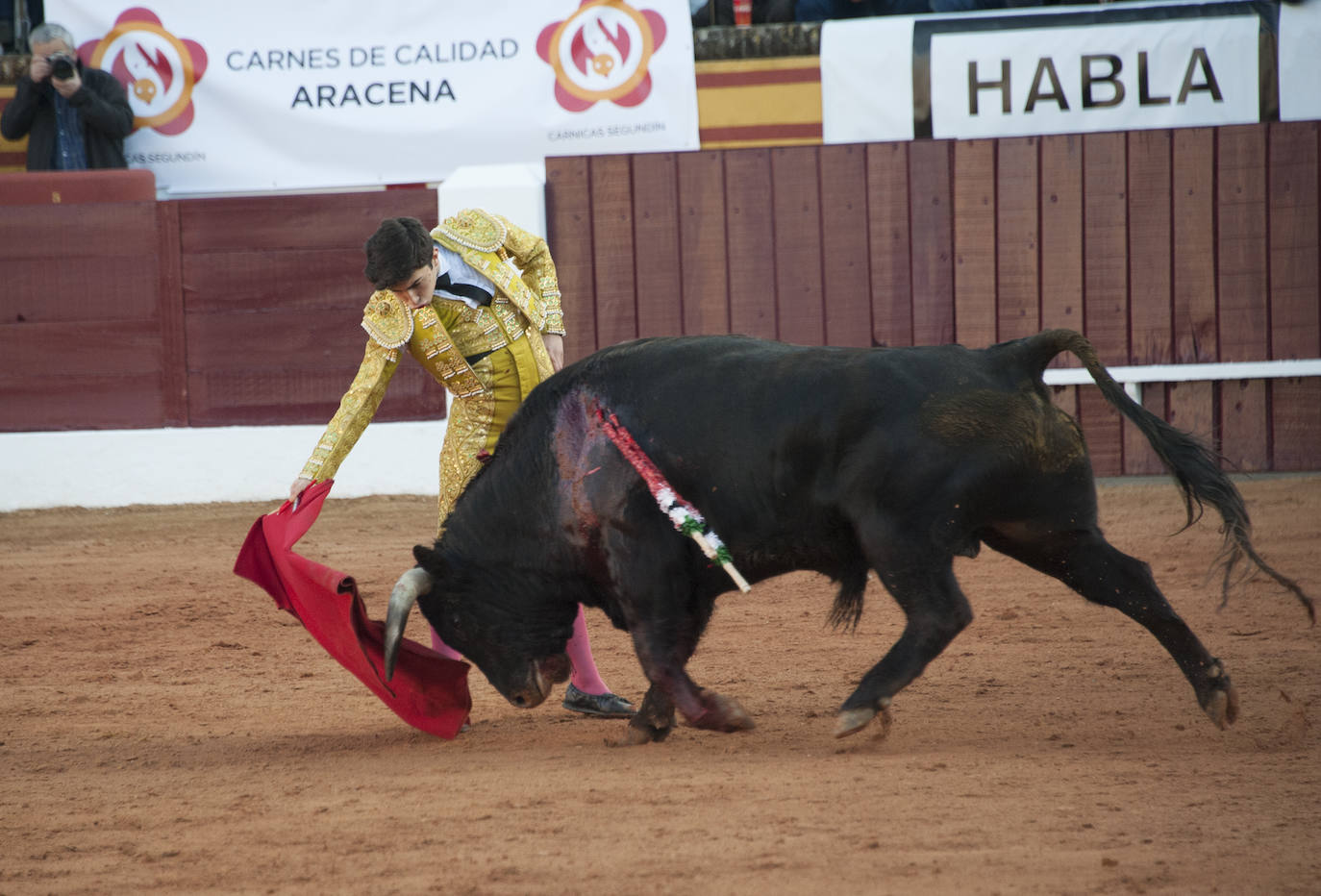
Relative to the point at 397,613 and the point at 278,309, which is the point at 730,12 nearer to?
the point at 278,309

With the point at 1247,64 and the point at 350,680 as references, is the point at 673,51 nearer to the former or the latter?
the point at 1247,64

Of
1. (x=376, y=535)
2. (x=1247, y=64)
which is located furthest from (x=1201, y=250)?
(x=376, y=535)

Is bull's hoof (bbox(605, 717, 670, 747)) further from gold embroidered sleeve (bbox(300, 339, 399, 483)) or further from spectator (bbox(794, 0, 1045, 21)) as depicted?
spectator (bbox(794, 0, 1045, 21))

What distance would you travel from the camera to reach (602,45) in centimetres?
732

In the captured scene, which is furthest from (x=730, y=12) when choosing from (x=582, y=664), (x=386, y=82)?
(x=582, y=664)

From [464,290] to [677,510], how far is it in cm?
89

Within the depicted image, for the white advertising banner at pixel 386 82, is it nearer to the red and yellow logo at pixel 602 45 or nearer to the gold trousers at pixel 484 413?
the red and yellow logo at pixel 602 45

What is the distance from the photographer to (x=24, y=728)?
3.57m

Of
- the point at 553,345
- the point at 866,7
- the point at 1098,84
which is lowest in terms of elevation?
the point at 553,345

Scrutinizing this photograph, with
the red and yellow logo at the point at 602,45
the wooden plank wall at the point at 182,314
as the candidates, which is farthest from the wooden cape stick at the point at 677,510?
the red and yellow logo at the point at 602,45

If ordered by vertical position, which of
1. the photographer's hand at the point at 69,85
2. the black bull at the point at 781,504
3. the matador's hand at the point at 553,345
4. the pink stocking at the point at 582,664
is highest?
the photographer's hand at the point at 69,85

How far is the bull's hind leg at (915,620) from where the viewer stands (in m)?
2.89

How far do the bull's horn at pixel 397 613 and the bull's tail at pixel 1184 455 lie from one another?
1.51 m

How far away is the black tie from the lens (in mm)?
3475
